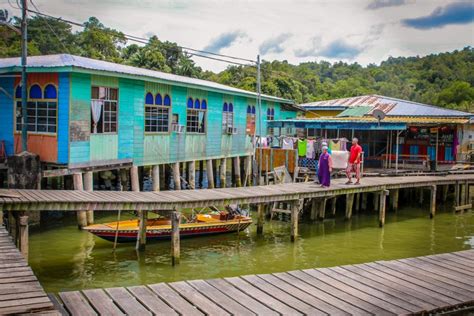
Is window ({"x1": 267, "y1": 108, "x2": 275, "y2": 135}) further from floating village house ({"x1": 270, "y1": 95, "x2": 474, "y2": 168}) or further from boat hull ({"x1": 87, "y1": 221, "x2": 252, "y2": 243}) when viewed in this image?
boat hull ({"x1": 87, "y1": 221, "x2": 252, "y2": 243})

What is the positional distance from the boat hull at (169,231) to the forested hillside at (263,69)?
13902mm

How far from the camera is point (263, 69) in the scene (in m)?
39.3

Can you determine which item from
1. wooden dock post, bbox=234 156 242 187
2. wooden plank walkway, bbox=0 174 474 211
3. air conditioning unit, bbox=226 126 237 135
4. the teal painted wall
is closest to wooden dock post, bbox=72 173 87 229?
the teal painted wall

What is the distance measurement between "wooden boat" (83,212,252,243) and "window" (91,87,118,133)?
3.54 m

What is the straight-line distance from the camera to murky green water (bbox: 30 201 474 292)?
12906mm

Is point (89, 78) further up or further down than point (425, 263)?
further up

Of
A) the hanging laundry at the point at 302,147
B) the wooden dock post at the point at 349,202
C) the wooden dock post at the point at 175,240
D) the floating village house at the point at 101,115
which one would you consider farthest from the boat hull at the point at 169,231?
the hanging laundry at the point at 302,147

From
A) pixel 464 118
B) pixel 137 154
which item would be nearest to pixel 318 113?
pixel 464 118

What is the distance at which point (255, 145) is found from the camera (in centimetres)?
2395

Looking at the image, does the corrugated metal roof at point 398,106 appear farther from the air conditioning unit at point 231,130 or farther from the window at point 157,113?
the window at point 157,113

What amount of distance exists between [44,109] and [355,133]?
17388 mm

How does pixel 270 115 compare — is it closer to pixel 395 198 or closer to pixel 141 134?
pixel 395 198

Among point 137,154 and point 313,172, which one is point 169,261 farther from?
point 313,172

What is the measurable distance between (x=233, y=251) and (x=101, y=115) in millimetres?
6273
